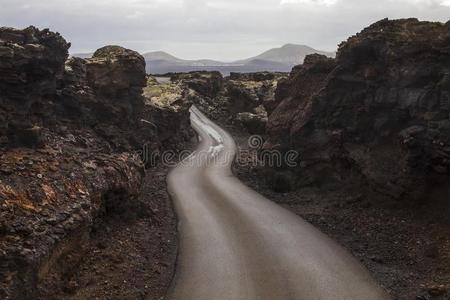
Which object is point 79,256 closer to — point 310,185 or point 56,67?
point 56,67

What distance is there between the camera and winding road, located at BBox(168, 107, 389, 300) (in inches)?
930

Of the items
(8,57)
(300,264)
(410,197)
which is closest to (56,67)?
(8,57)

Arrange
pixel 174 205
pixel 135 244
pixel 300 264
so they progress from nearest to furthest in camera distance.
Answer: pixel 300 264
pixel 135 244
pixel 174 205

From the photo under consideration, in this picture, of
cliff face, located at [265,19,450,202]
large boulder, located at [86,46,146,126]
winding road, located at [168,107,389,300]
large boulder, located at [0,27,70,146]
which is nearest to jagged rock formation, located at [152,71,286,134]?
large boulder, located at [86,46,146,126]

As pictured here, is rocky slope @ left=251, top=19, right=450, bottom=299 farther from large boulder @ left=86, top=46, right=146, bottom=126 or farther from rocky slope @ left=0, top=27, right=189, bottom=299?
large boulder @ left=86, top=46, right=146, bottom=126

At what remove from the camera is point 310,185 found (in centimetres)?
4134

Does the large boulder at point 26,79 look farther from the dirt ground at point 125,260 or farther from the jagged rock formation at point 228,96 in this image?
the jagged rock formation at point 228,96

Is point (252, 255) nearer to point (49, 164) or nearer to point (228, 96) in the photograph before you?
point (49, 164)

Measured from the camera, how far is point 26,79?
2948 cm

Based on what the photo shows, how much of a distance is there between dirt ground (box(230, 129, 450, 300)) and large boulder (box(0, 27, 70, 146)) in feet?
69.4

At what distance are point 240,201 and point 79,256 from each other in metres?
17.9

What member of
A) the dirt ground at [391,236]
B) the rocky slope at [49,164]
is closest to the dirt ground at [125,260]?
the rocky slope at [49,164]

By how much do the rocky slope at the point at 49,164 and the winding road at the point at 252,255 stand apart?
580 centimetres

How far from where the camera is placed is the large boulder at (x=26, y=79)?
89.6 feet
